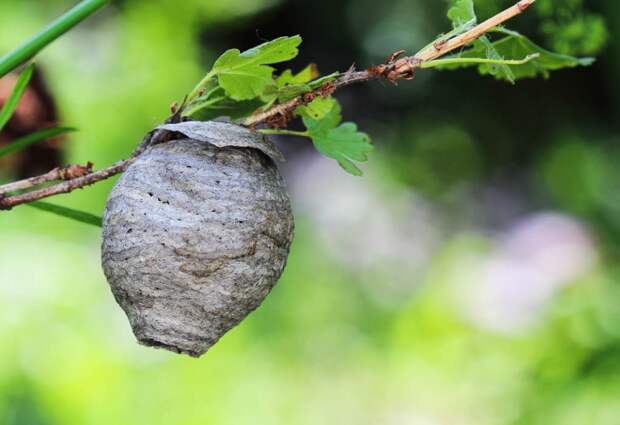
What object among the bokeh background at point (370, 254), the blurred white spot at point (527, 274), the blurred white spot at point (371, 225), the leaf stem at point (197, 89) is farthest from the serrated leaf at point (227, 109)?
the blurred white spot at point (371, 225)

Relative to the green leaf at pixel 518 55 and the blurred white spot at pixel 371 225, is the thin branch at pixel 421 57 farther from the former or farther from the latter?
the blurred white spot at pixel 371 225

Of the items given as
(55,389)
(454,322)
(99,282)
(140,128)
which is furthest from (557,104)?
(55,389)

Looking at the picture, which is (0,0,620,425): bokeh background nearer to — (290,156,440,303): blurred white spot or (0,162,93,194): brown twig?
(290,156,440,303): blurred white spot

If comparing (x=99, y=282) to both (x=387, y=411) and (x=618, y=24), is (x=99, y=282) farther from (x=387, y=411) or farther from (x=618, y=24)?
(x=618, y=24)

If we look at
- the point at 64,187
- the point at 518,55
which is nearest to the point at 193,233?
the point at 64,187

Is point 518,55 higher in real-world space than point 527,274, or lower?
higher

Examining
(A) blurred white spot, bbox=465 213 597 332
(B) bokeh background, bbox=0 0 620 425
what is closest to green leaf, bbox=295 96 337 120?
(B) bokeh background, bbox=0 0 620 425

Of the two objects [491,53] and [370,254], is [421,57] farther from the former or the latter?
[370,254]
